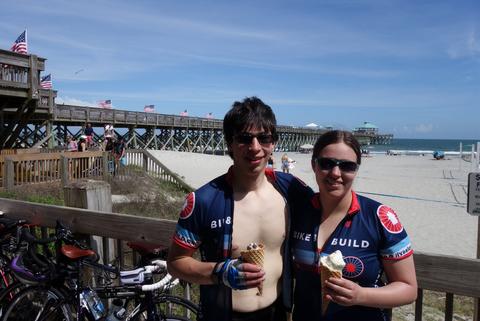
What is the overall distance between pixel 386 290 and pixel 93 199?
2.79m

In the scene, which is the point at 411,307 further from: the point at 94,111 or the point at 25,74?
the point at 94,111

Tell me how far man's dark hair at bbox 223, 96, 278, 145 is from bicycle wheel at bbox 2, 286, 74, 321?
211 centimetres

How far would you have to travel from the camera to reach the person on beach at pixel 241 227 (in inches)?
82.7

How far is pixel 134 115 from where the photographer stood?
4234cm

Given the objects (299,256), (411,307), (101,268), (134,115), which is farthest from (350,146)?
(134,115)

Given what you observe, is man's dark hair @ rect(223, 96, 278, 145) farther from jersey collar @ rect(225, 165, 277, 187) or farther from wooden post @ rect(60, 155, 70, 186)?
wooden post @ rect(60, 155, 70, 186)

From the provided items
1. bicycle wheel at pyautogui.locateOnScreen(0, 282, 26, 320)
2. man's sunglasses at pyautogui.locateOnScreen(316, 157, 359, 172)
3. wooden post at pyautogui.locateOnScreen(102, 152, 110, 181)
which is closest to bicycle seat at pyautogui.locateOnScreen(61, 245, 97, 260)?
bicycle wheel at pyautogui.locateOnScreen(0, 282, 26, 320)

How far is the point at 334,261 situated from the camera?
5.89 ft

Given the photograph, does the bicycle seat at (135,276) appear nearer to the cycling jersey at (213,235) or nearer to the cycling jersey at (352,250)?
the cycling jersey at (213,235)

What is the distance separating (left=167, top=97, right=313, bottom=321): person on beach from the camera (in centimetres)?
210

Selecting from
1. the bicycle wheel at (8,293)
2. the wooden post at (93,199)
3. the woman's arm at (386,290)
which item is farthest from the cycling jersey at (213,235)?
the bicycle wheel at (8,293)

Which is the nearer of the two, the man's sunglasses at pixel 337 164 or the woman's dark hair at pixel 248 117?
the man's sunglasses at pixel 337 164

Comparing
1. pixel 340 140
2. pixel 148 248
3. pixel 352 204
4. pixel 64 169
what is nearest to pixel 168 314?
pixel 148 248

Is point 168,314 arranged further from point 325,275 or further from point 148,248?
point 325,275
